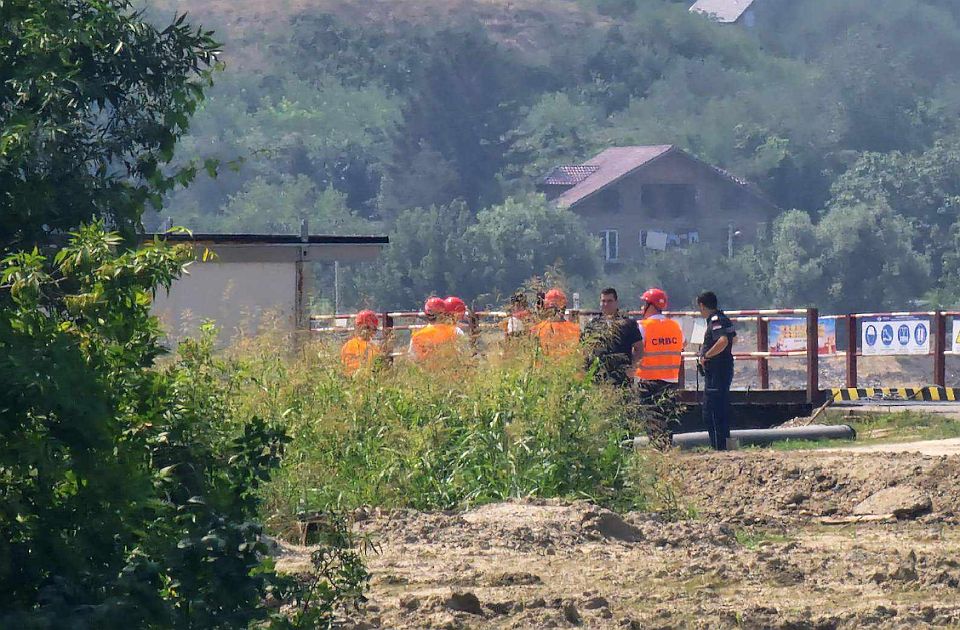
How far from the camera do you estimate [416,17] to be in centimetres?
15438

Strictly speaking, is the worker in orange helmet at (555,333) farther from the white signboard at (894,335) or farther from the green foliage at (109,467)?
the white signboard at (894,335)

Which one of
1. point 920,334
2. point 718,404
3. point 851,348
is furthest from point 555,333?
point 920,334

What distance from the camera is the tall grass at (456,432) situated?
35.8 ft

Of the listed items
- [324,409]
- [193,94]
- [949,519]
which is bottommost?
[949,519]

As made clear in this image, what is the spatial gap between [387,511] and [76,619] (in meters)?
5.24

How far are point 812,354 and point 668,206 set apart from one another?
71.2 meters

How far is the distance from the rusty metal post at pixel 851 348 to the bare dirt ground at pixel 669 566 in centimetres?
875

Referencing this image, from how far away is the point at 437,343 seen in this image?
483 inches

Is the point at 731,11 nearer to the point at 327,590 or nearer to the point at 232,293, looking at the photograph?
the point at 232,293

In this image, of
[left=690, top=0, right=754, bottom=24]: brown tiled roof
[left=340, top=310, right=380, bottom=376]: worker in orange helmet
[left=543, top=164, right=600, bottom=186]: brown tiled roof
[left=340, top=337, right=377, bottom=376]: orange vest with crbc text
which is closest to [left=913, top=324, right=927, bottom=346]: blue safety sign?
[left=340, top=310, right=380, bottom=376]: worker in orange helmet

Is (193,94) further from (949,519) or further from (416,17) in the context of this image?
(416,17)

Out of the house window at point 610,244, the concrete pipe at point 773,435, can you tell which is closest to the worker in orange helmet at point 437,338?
the concrete pipe at point 773,435

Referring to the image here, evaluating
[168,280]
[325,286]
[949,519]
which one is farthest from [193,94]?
[325,286]

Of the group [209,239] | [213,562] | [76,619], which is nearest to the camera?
[76,619]
